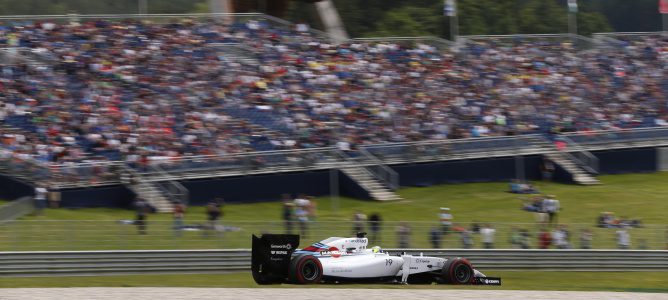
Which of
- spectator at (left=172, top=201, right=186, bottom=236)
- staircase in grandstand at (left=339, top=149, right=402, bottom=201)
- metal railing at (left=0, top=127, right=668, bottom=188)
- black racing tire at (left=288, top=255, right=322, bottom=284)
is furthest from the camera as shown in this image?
staircase in grandstand at (left=339, top=149, right=402, bottom=201)

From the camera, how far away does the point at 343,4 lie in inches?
2164

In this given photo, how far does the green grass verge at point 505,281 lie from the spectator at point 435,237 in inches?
53.9

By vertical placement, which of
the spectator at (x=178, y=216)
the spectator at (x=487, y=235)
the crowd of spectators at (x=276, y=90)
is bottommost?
the spectator at (x=487, y=235)

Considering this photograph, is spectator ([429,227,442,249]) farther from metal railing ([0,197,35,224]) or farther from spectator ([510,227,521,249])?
metal railing ([0,197,35,224])

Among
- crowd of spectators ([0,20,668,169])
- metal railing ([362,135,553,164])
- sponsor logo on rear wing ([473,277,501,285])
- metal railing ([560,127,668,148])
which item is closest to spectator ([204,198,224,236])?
crowd of spectators ([0,20,668,169])

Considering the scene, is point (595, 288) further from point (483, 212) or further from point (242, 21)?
point (242, 21)

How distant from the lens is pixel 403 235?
2323 centimetres

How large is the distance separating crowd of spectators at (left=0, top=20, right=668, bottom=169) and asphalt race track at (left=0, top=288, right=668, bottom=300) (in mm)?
10228

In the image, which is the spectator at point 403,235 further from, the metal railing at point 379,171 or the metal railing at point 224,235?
the metal railing at point 379,171

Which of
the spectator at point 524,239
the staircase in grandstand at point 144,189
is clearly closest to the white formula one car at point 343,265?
the spectator at point 524,239

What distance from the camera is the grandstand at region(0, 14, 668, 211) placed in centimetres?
2812

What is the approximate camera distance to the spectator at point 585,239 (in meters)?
24.6

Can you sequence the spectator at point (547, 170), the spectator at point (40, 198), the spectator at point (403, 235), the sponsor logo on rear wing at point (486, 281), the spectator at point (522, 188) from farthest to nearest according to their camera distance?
the spectator at point (547, 170) < the spectator at point (522, 188) < the spectator at point (40, 198) < the spectator at point (403, 235) < the sponsor logo on rear wing at point (486, 281)

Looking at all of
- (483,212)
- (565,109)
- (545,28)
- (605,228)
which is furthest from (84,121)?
(545,28)
